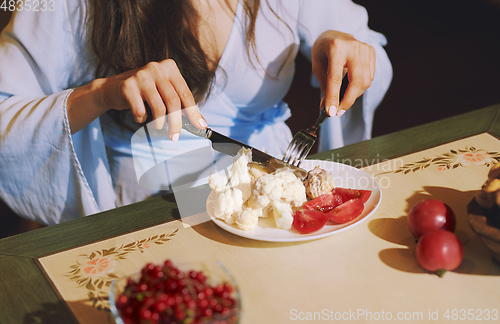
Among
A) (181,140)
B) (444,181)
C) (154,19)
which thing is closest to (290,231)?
(444,181)

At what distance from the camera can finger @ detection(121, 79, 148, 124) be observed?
0.76 meters

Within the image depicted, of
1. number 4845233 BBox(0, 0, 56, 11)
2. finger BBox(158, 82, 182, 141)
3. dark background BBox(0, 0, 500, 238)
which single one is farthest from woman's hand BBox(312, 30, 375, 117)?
dark background BBox(0, 0, 500, 238)

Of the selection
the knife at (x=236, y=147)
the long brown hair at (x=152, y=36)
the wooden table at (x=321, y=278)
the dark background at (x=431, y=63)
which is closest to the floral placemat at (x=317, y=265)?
the wooden table at (x=321, y=278)

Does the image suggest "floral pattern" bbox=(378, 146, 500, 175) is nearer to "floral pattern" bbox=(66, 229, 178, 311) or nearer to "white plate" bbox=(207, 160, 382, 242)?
"white plate" bbox=(207, 160, 382, 242)

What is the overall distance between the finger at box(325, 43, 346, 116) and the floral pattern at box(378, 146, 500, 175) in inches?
7.6

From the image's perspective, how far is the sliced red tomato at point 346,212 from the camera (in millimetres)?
605

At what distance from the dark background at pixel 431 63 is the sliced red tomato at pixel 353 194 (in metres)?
1.49

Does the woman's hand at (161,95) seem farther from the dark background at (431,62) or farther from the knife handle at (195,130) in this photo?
the dark background at (431,62)

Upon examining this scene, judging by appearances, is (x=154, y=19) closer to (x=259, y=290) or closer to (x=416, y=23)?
(x=259, y=290)

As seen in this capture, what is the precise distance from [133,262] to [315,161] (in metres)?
0.42

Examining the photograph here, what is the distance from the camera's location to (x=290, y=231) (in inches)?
23.6

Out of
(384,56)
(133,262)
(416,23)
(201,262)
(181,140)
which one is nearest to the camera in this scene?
(201,262)

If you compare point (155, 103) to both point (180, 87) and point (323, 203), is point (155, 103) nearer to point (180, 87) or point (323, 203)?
point (180, 87)
